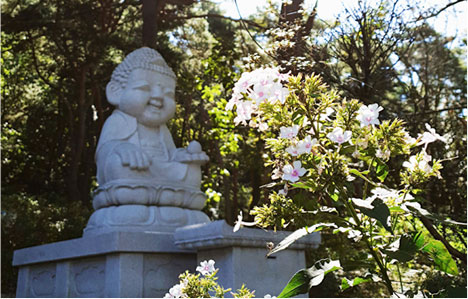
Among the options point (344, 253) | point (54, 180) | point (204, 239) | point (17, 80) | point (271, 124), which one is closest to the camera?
point (271, 124)

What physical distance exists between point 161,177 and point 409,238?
347 cm

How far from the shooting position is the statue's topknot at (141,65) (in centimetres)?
497

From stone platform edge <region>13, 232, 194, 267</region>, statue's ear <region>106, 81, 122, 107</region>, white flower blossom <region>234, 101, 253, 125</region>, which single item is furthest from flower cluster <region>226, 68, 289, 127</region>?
statue's ear <region>106, 81, 122, 107</region>

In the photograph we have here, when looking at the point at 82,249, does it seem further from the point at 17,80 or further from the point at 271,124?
the point at 17,80

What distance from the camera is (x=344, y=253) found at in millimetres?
6777

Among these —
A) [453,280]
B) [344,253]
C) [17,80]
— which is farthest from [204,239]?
[17,80]

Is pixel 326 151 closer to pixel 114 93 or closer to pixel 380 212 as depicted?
pixel 380 212

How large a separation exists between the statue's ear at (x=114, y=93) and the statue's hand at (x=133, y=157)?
2.27 feet

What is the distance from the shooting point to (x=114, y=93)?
5098 millimetres

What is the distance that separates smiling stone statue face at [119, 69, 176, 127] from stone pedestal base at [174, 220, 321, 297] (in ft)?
5.15

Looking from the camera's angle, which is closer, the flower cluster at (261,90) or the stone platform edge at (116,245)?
the flower cluster at (261,90)

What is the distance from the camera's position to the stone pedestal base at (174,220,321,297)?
11.3 feet

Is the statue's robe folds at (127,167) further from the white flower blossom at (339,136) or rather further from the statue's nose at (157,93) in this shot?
the white flower blossom at (339,136)

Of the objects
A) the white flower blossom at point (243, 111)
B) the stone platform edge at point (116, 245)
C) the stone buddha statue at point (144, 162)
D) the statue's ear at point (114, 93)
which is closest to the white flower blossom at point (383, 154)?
the white flower blossom at point (243, 111)
